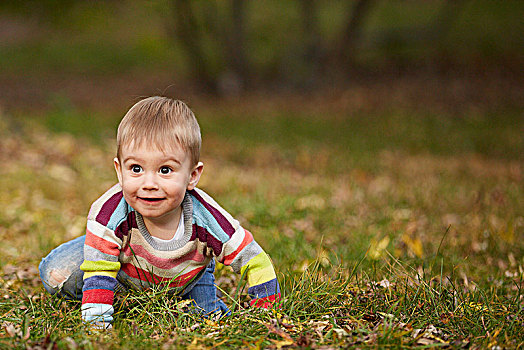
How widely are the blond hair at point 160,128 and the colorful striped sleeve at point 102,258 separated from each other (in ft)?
1.03

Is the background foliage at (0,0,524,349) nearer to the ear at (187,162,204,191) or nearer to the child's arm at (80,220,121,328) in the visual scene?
the child's arm at (80,220,121,328)

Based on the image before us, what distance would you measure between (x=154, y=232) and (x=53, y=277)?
659mm

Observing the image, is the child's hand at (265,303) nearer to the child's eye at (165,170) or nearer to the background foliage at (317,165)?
the background foliage at (317,165)

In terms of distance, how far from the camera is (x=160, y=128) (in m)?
2.50

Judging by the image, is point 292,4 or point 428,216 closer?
point 428,216

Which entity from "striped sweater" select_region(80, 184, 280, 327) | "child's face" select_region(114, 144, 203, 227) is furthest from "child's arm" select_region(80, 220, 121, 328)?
"child's face" select_region(114, 144, 203, 227)

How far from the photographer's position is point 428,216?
17.5ft

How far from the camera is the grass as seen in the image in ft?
7.81

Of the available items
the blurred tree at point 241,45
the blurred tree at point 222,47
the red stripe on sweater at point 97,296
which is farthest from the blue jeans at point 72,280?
the blurred tree at point 222,47

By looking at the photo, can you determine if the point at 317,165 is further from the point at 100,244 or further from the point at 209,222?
the point at 100,244

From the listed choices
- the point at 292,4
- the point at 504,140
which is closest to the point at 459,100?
the point at 504,140

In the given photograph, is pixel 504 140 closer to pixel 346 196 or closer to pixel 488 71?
pixel 346 196

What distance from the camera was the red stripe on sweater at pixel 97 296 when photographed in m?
2.54

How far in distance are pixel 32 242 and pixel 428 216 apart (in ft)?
12.2
